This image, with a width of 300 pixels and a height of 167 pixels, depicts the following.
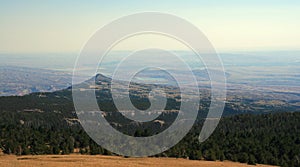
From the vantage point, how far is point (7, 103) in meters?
126

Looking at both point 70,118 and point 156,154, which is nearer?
point 156,154

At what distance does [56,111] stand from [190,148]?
80.5 m

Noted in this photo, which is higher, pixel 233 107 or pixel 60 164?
pixel 60 164

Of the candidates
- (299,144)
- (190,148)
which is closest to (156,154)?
(190,148)

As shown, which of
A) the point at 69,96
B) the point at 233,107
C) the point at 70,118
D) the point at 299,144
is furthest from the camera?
the point at 233,107

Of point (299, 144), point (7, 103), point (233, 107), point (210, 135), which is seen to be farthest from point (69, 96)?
point (299, 144)

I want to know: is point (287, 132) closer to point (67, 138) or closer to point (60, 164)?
point (67, 138)

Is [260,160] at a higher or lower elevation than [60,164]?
lower

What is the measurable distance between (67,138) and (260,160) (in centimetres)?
2593

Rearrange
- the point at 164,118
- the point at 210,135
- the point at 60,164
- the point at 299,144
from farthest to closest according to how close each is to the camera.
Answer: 1. the point at 164,118
2. the point at 210,135
3. the point at 299,144
4. the point at 60,164

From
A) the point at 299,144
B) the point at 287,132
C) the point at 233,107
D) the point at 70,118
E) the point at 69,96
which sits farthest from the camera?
the point at 233,107

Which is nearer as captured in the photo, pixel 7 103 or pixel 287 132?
pixel 287 132

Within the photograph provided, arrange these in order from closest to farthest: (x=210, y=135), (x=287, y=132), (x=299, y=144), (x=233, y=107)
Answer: (x=299, y=144)
(x=210, y=135)
(x=287, y=132)
(x=233, y=107)

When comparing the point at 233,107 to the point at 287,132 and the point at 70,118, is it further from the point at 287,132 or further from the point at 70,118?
the point at 287,132
